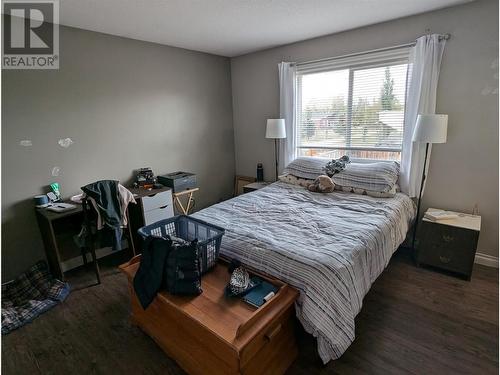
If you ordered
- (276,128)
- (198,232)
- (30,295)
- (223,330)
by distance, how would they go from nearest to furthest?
(223,330), (198,232), (30,295), (276,128)

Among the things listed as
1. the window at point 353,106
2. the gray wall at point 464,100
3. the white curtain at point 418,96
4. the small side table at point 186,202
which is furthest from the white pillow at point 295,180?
the gray wall at point 464,100

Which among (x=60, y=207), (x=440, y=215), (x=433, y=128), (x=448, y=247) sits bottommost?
(x=448, y=247)

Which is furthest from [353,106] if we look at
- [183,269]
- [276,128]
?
[183,269]

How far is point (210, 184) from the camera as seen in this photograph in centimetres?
431

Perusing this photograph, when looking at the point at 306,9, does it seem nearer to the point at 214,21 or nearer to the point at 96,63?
the point at 214,21

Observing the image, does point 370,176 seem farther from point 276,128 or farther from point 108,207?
point 108,207

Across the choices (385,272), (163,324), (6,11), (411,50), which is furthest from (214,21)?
(385,272)

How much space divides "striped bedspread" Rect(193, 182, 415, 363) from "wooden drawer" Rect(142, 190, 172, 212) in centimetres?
77

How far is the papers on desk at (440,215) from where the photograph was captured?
2555 millimetres

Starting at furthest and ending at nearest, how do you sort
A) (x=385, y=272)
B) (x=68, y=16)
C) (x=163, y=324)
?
(x=385, y=272) < (x=68, y=16) < (x=163, y=324)

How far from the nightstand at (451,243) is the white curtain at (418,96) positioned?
489 mm

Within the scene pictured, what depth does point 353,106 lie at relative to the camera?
328cm

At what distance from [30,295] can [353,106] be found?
3731 mm

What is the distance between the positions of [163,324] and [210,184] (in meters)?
2.68
